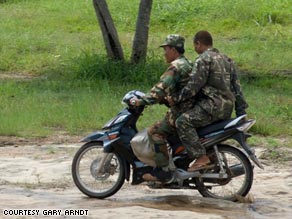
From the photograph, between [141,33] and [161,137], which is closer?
[161,137]

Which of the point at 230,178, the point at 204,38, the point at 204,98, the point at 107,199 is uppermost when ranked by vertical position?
the point at 204,38

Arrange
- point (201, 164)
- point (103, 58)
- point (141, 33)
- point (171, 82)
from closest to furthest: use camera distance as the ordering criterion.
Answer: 1. point (171, 82)
2. point (201, 164)
3. point (141, 33)
4. point (103, 58)

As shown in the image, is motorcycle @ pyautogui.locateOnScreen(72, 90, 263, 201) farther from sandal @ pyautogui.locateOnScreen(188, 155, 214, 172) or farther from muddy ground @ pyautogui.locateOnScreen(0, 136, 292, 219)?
muddy ground @ pyautogui.locateOnScreen(0, 136, 292, 219)

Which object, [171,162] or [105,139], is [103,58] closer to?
[105,139]

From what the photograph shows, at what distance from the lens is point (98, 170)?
324 inches

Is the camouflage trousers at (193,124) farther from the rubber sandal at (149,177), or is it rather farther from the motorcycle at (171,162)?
the rubber sandal at (149,177)

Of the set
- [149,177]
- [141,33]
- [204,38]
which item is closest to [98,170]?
[149,177]

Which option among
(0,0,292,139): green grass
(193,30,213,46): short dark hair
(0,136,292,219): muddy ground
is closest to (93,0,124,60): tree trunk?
(0,0,292,139): green grass

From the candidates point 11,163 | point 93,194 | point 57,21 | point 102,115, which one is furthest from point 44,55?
point 93,194

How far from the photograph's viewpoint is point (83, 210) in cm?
750

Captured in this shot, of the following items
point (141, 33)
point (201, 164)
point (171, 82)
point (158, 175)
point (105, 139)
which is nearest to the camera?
point (171, 82)

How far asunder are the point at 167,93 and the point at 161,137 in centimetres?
46

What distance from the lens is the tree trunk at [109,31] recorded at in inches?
631

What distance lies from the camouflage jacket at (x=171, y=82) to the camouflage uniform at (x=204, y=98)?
86 mm
